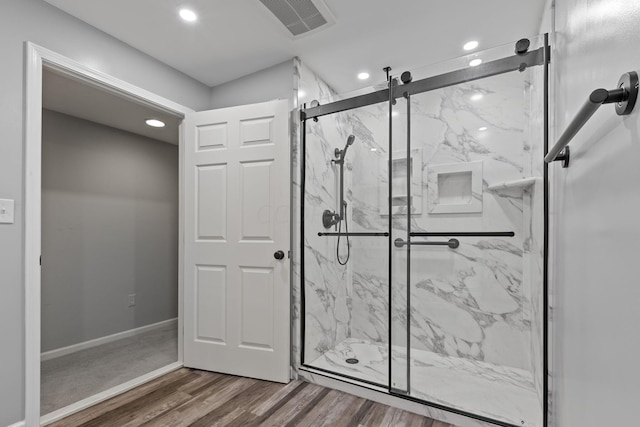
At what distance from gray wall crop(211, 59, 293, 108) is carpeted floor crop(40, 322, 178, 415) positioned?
2.35m

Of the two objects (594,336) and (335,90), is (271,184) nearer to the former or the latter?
(335,90)

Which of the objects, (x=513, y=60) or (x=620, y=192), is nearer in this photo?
(x=620, y=192)

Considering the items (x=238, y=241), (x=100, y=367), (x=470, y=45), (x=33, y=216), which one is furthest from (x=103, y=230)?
(x=470, y=45)

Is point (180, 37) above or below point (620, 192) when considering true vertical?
above

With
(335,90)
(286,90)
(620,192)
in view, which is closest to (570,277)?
(620,192)

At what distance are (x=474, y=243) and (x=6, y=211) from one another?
2.91 metres

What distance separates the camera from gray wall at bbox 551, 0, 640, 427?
63cm

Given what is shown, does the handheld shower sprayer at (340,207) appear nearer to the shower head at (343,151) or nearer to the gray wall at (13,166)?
the shower head at (343,151)

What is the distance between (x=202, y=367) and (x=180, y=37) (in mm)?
2485

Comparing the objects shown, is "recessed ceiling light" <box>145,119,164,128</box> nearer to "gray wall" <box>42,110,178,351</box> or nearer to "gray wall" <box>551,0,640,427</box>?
"gray wall" <box>42,110,178,351</box>

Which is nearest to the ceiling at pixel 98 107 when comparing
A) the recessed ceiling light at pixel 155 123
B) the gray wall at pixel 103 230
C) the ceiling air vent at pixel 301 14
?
the recessed ceiling light at pixel 155 123

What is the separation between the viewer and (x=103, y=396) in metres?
2.12

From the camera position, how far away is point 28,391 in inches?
67.2

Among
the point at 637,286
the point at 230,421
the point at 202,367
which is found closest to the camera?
the point at 637,286
